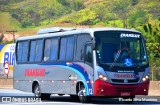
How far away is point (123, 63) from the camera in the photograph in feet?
84.6

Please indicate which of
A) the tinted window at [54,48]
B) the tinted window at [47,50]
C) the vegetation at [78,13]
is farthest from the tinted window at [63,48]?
the vegetation at [78,13]

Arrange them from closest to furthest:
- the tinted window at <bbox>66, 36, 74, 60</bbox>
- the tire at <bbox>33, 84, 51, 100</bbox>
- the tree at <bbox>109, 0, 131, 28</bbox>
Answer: the tinted window at <bbox>66, 36, 74, 60</bbox> → the tire at <bbox>33, 84, 51, 100</bbox> → the tree at <bbox>109, 0, 131, 28</bbox>

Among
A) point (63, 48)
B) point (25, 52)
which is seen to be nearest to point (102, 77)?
point (63, 48)

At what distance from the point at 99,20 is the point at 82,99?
80000mm

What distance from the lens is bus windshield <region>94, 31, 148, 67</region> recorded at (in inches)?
1014

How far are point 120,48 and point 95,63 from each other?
1331 mm

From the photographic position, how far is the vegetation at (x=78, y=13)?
104188 millimetres

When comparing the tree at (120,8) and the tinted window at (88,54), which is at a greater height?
the tree at (120,8)

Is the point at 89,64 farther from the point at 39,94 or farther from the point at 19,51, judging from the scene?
the point at 19,51

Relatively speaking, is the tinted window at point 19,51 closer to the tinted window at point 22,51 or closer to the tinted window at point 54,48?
the tinted window at point 22,51

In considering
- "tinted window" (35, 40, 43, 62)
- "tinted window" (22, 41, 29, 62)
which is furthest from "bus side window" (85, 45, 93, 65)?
"tinted window" (22, 41, 29, 62)

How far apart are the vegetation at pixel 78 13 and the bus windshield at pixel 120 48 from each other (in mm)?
70829

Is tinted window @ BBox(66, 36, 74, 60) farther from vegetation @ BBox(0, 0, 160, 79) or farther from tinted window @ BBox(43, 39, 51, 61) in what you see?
vegetation @ BBox(0, 0, 160, 79)

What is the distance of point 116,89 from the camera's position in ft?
83.9
